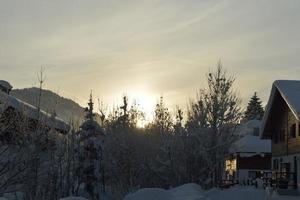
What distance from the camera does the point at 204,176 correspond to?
38.1 m

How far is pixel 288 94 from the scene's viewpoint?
36906 mm

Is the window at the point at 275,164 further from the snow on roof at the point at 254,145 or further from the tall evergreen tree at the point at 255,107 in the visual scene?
the tall evergreen tree at the point at 255,107

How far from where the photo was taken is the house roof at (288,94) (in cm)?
3500

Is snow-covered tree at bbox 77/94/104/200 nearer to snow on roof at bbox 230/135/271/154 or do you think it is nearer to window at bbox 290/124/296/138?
window at bbox 290/124/296/138

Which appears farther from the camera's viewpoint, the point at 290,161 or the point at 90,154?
the point at 90,154

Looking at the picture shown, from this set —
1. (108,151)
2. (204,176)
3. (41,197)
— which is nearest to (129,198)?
(41,197)

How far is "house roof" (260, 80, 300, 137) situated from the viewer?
35.0 m

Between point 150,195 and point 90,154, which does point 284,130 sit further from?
point 150,195

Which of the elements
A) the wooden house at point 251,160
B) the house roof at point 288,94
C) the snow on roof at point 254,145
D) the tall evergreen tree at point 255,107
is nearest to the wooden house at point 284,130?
the house roof at point 288,94

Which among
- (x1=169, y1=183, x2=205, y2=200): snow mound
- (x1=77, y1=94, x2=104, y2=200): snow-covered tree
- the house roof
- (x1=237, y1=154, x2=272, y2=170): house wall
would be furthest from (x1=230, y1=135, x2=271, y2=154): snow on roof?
(x1=169, y1=183, x2=205, y2=200): snow mound

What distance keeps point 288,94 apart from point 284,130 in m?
4.40

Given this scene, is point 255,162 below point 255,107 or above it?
below

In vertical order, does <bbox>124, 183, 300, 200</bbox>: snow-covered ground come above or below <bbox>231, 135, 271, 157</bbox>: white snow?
below

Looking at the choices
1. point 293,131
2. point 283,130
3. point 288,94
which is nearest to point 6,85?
point 288,94
